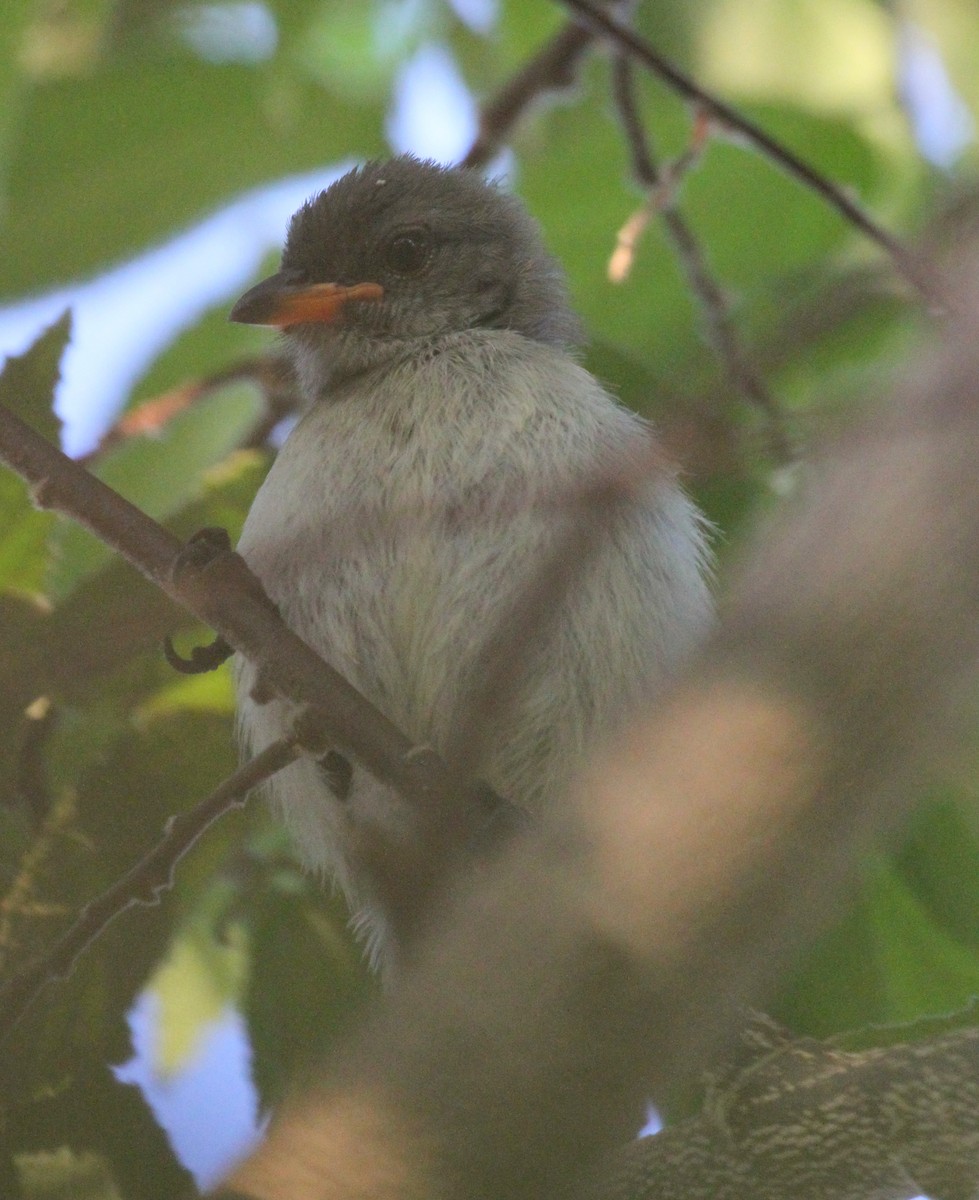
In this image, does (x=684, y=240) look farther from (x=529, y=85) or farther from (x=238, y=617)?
(x=238, y=617)

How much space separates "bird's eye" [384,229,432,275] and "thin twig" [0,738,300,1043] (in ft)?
6.39

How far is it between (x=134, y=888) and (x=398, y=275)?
6.67 feet

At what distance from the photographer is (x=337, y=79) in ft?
16.8

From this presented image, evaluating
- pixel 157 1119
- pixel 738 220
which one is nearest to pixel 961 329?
pixel 157 1119

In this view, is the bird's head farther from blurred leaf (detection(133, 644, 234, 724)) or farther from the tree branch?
the tree branch

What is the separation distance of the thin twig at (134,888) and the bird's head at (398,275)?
5.21 ft

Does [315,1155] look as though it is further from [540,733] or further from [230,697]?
[230,697]

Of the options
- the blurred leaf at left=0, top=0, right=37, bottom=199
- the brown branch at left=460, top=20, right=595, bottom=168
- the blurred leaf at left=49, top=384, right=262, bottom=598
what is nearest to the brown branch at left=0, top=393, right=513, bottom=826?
the blurred leaf at left=0, top=0, right=37, bottom=199

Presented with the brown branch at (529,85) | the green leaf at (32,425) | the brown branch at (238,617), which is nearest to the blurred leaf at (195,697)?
the green leaf at (32,425)

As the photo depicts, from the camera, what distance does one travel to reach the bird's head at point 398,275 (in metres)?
3.97

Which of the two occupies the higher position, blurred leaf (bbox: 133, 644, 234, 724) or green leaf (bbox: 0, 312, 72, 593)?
green leaf (bbox: 0, 312, 72, 593)

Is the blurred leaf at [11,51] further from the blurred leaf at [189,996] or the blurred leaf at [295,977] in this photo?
the blurred leaf at [189,996]

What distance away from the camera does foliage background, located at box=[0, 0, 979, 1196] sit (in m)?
3.10

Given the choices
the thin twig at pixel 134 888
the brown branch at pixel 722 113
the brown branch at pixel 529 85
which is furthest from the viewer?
the brown branch at pixel 529 85
